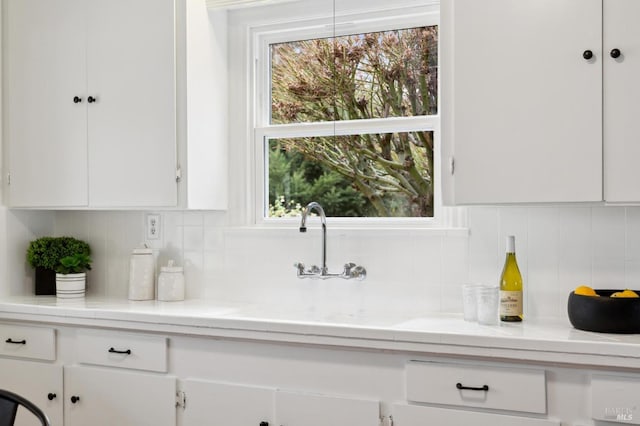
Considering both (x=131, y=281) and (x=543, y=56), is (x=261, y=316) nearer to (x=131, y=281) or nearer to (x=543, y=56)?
(x=131, y=281)

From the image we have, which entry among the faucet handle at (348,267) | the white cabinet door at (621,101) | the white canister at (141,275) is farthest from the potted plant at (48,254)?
the white cabinet door at (621,101)

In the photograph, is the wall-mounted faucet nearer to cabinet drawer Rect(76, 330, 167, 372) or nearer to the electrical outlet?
cabinet drawer Rect(76, 330, 167, 372)

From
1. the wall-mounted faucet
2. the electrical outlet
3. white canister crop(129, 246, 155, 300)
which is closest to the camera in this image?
the wall-mounted faucet

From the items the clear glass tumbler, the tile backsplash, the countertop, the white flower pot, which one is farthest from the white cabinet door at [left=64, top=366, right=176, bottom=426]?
the clear glass tumbler

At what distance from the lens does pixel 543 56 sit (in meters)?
2.21

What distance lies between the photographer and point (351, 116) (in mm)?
2977

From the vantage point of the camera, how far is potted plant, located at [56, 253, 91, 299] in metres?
3.13

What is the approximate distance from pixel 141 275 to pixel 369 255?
107 cm

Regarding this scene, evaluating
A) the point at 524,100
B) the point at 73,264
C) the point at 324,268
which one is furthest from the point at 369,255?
the point at 73,264

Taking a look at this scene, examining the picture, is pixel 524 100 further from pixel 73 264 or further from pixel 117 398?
pixel 73 264

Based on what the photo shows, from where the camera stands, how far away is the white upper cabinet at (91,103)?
9.45ft

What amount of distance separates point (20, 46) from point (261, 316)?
5.77ft

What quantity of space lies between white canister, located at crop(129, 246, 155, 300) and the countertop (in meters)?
0.07

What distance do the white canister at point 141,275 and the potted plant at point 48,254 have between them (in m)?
0.32
